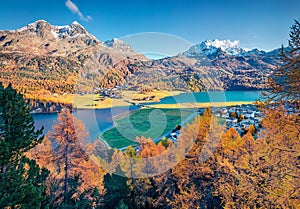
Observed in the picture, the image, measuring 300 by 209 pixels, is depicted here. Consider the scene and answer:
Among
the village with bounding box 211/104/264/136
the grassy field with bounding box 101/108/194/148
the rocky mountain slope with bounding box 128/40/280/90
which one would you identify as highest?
the rocky mountain slope with bounding box 128/40/280/90

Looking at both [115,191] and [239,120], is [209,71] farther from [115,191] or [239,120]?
[115,191]

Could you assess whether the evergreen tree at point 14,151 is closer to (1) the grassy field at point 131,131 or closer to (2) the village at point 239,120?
(2) the village at point 239,120

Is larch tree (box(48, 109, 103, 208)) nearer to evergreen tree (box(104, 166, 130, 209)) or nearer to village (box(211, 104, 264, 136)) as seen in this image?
evergreen tree (box(104, 166, 130, 209))

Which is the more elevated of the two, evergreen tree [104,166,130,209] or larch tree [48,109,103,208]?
larch tree [48,109,103,208]

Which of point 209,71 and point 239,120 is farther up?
point 209,71

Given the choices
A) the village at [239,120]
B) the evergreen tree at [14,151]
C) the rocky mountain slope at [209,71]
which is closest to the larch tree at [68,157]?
the evergreen tree at [14,151]

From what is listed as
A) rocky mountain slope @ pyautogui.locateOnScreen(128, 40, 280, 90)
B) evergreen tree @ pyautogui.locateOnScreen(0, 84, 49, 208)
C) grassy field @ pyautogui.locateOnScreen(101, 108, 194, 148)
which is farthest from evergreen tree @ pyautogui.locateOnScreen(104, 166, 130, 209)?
grassy field @ pyautogui.locateOnScreen(101, 108, 194, 148)

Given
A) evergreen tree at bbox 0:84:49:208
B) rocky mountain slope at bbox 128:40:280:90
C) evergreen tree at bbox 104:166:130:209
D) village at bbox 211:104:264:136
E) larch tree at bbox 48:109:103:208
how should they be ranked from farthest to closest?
village at bbox 211:104:264:136, rocky mountain slope at bbox 128:40:280:90, evergreen tree at bbox 104:166:130:209, larch tree at bbox 48:109:103:208, evergreen tree at bbox 0:84:49:208

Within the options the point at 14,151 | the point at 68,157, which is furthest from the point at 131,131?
the point at 14,151

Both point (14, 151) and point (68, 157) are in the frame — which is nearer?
point (14, 151)
